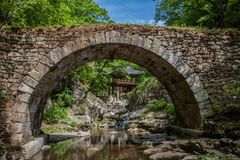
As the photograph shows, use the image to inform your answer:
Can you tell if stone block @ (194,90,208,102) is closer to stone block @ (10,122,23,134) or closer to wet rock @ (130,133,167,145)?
wet rock @ (130,133,167,145)

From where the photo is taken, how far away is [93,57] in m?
10.9

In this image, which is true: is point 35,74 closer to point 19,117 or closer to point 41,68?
point 41,68

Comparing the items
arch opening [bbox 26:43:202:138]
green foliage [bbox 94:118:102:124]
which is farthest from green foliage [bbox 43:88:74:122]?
arch opening [bbox 26:43:202:138]

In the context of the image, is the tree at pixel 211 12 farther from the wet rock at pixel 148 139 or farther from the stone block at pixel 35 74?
the stone block at pixel 35 74

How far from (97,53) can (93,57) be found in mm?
553

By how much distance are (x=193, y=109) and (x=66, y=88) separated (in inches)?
441

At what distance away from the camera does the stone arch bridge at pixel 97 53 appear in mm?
8586

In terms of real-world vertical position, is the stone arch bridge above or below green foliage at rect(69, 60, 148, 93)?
below

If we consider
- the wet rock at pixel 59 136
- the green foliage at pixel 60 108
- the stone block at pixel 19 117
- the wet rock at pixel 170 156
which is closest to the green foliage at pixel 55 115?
the green foliage at pixel 60 108

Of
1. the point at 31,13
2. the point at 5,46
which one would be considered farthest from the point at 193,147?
the point at 31,13

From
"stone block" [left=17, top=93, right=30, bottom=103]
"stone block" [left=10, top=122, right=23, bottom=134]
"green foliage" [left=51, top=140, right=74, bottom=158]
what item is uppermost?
"stone block" [left=17, top=93, right=30, bottom=103]

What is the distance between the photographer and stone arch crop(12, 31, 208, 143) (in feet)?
28.3

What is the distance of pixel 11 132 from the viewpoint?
8305 millimetres

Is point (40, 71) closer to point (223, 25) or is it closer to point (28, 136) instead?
point (28, 136)
